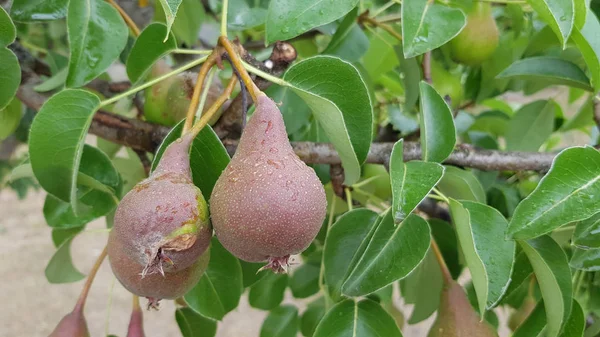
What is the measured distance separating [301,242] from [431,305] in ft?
1.26

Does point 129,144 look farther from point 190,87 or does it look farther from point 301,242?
point 301,242

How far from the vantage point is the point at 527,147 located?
857 millimetres

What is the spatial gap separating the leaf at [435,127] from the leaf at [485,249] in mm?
59

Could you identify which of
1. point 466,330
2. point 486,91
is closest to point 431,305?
point 466,330

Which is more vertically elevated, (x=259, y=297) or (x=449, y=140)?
(x=449, y=140)

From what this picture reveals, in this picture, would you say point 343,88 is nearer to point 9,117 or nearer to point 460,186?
point 460,186

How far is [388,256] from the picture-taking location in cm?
52

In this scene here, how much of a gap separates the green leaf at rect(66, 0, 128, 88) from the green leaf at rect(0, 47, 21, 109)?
0.05 m

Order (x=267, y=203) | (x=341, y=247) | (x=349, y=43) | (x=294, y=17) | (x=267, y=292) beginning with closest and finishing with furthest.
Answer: (x=267, y=203)
(x=294, y=17)
(x=341, y=247)
(x=349, y=43)
(x=267, y=292)

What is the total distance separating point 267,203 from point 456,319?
0.99 ft

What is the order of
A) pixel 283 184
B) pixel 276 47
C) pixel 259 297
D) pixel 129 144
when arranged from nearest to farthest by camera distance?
pixel 283 184 < pixel 276 47 < pixel 129 144 < pixel 259 297

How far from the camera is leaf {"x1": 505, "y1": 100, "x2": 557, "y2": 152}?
86 cm

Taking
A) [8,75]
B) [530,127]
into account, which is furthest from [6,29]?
[530,127]

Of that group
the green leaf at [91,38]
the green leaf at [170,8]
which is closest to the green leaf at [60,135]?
the green leaf at [91,38]
